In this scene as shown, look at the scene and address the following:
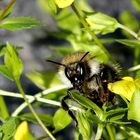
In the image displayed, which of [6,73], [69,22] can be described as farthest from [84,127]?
[69,22]

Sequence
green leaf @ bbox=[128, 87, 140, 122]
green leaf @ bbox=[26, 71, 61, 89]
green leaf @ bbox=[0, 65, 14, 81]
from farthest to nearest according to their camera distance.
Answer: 1. green leaf @ bbox=[26, 71, 61, 89]
2. green leaf @ bbox=[0, 65, 14, 81]
3. green leaf @ bbox=[128, 87, 140, 122]

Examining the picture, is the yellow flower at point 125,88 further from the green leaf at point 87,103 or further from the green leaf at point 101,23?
the green leaf at point 101,23

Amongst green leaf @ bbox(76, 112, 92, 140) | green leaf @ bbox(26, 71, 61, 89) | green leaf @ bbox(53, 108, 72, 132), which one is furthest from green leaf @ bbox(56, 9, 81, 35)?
green leaf @ bbox(76, 112, 92, 140)

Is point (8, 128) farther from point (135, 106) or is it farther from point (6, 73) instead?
point (135, 106)

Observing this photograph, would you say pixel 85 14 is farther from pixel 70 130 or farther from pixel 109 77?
pixel 70 130

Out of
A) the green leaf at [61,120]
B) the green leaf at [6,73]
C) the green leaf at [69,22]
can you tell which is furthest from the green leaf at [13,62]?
the green leaf at [69,22]

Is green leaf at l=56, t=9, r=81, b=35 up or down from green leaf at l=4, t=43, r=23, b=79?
down

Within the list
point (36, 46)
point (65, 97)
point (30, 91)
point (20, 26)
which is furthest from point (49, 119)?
point (36, 46)

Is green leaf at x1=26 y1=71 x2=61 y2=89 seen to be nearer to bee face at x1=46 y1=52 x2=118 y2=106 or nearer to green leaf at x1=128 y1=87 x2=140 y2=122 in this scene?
bee face at x1=46 y1=52 x2=118 y2=106
